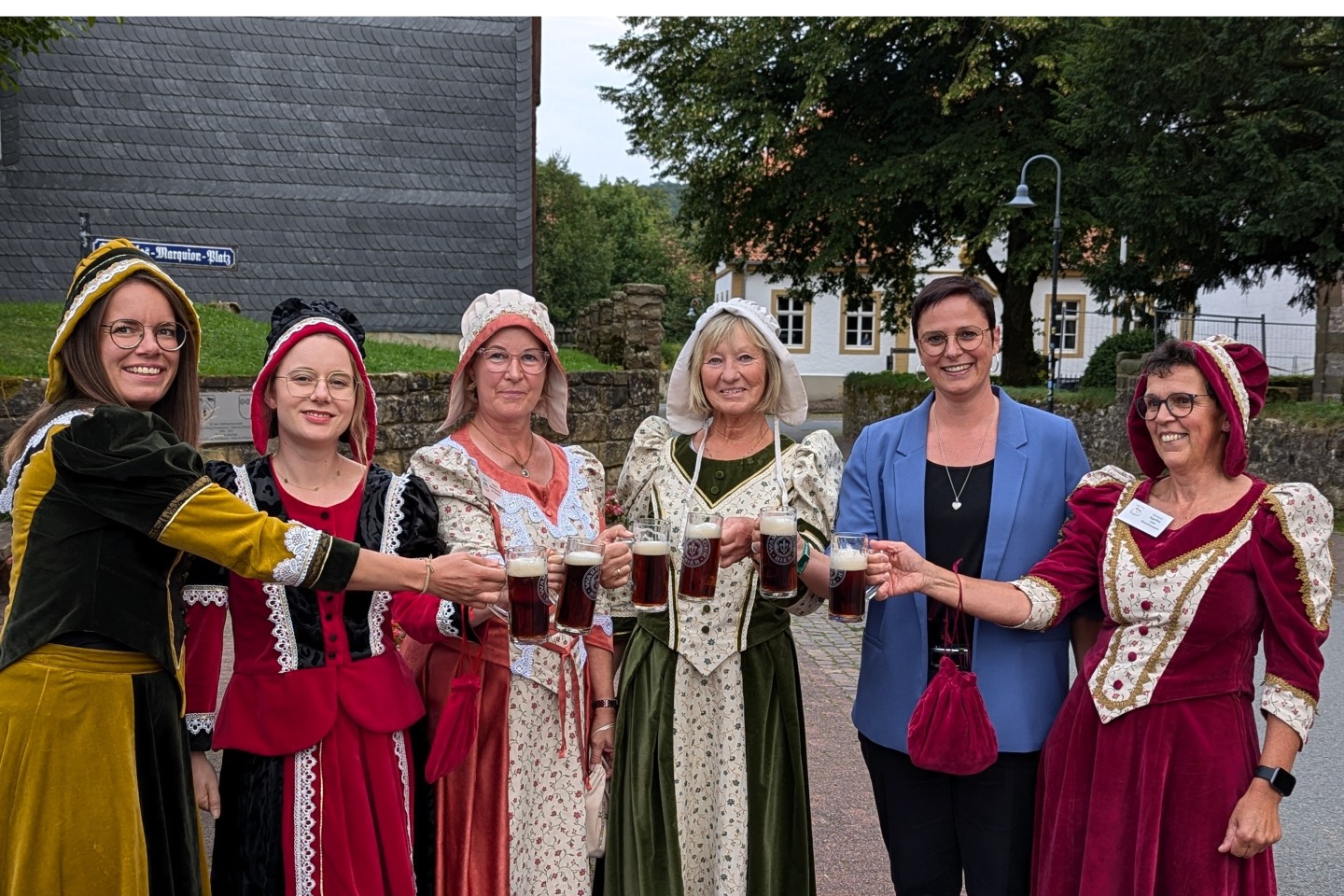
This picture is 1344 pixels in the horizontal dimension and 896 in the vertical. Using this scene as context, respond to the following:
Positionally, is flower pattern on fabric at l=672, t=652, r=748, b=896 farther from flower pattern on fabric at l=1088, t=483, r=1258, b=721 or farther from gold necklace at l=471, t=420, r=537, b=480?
flower pattern on fabric at l=1088, t=483, r=1258, b=721

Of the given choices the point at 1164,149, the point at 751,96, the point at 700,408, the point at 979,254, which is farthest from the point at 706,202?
the point at 700,408

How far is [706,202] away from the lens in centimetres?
2422

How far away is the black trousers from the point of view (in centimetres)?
285

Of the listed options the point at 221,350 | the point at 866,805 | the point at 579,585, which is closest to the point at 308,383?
the point at 579,585

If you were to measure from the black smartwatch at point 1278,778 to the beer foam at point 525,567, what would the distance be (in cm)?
170

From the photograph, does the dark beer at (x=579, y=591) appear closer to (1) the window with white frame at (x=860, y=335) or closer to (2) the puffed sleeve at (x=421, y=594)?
(2) the puffed sleeve at (x=421, y=594)

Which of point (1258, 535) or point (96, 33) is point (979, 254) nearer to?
point (96, 33)

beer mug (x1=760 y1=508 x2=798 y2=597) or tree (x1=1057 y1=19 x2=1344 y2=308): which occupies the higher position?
tree (x1=1057 y1=19 x2=1344 y2=308)

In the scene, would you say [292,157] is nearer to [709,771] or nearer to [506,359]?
[506,359]

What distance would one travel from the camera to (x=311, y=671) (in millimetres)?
2615

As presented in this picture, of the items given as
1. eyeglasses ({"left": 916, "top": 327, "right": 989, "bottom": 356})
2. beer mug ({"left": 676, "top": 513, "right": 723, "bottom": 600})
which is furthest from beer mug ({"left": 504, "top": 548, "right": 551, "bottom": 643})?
eyeglasses ({"left": 916, "top": 327, "right": 989, "bottom": 356})

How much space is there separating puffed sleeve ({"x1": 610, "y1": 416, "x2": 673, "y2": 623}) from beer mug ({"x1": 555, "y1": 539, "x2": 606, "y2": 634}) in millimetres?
501

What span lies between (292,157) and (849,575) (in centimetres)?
1608

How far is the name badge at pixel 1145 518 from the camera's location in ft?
8.62
